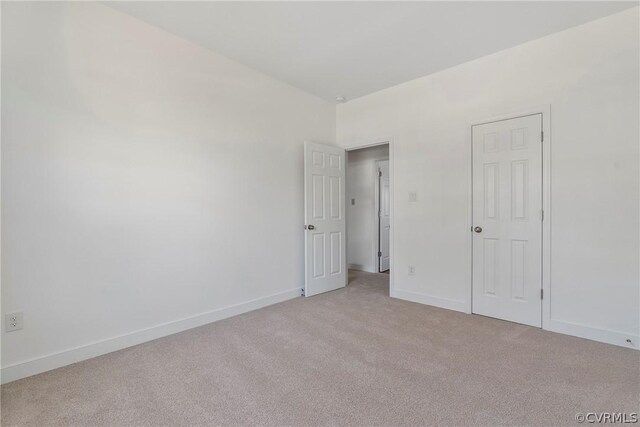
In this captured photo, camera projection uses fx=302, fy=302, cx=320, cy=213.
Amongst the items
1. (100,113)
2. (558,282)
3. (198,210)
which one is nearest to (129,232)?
(198,210)

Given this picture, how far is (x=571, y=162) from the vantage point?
2.63 m

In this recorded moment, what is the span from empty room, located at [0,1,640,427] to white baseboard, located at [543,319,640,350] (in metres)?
0.01

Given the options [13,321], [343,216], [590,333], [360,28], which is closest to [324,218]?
[343,216]

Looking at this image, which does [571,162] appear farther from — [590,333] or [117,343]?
[117,343]

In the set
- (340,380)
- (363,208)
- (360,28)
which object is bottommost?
(340,380)

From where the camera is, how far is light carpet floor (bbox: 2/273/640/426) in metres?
1.66

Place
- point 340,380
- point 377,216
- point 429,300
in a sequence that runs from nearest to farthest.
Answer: point 340,380 → point 429,300 → point 377,216

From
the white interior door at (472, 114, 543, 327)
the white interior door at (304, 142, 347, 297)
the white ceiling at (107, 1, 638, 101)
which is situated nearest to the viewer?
the white ceiling at (107, 1, 638, 101)

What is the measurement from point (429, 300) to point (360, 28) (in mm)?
2925

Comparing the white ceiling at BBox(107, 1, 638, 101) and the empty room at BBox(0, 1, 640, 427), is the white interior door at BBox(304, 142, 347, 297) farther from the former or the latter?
the white ceiling at BBox(107, 1, 638, 101)

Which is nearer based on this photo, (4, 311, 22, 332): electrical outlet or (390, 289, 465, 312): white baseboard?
(4, 311, 22, 332): electrical outlet

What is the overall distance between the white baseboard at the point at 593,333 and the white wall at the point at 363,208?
2857 mm

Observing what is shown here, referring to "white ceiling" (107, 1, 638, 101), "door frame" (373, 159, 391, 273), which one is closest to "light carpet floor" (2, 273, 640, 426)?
"door frame" (373, 159, 391, 273)

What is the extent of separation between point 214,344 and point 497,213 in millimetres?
2945
